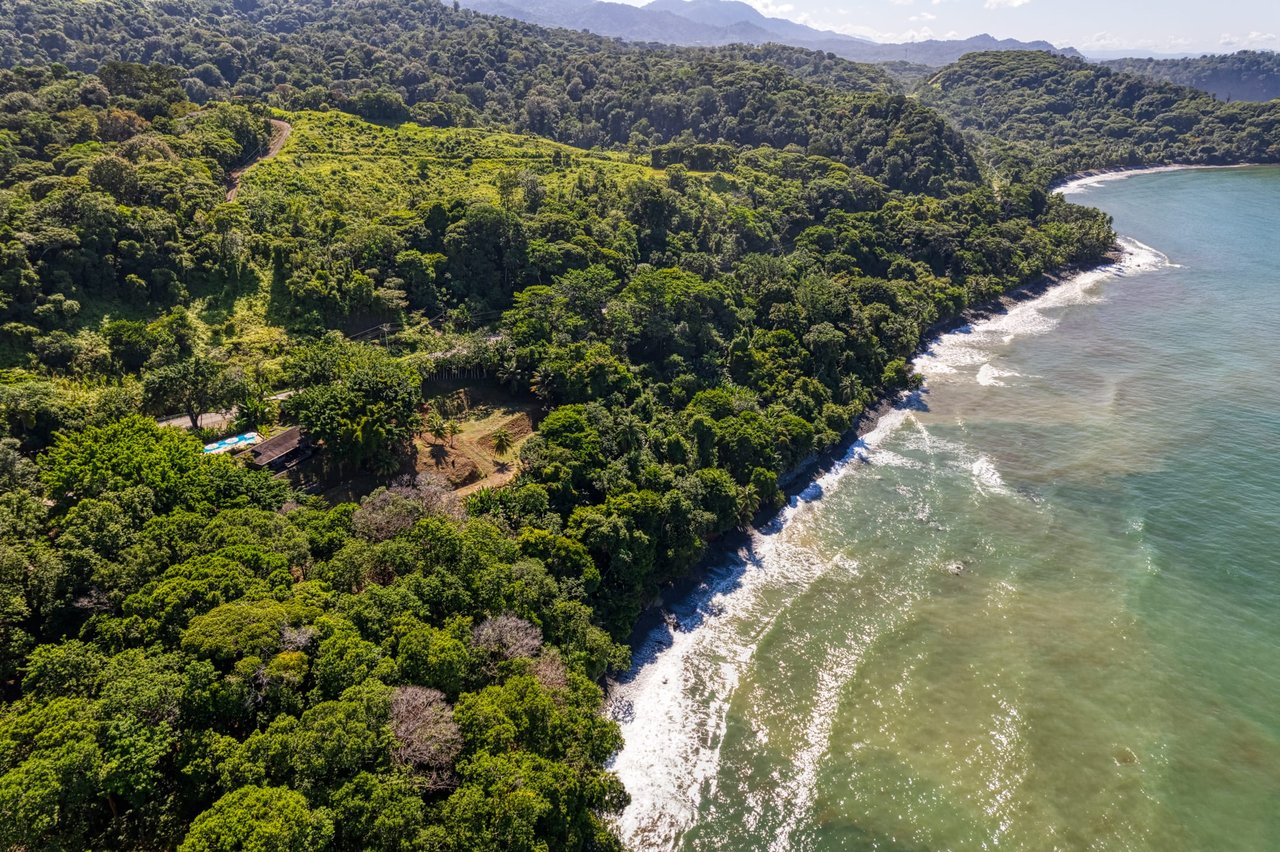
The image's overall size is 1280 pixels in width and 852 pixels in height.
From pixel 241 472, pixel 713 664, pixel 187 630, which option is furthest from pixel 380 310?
pixel 713 664

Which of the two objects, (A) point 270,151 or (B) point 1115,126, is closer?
(A) point 270,151

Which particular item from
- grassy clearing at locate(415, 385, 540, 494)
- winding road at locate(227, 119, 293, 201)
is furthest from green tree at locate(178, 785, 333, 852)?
winding road at locate(227, 119, 293, 201)

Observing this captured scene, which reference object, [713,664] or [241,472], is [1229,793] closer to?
[713,664]

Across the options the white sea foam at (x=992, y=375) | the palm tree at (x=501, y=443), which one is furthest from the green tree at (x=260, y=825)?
the white sea foam at (x=992, y=375)

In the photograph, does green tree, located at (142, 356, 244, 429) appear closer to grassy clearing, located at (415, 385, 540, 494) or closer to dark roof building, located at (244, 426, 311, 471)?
dark roof building, located at (244, 426, 311, 471)

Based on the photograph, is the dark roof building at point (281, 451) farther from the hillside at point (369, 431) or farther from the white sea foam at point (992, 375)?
the white sea foam at point (992, 375)

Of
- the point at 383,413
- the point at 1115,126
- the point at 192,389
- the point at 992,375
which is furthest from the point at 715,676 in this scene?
the point at 1115,126

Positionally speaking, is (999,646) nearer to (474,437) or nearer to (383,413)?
(474,437)
